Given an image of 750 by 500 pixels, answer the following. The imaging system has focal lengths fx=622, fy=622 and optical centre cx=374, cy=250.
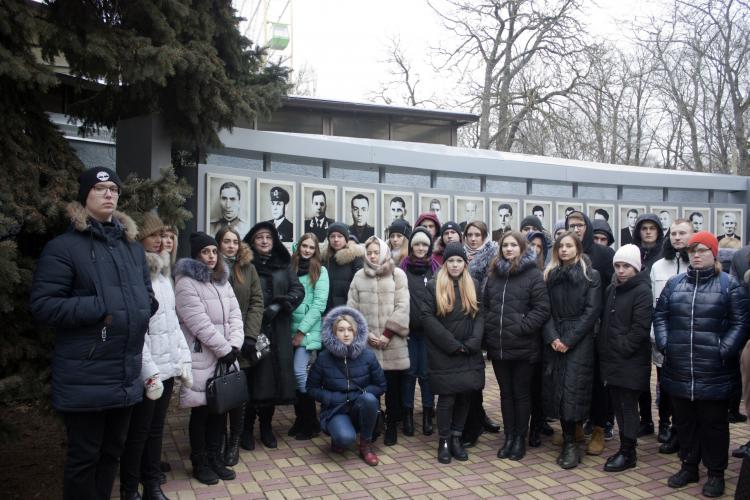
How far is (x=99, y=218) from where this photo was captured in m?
3.39

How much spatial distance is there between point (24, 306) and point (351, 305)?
8.77 ft

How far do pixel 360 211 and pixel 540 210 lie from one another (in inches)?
135

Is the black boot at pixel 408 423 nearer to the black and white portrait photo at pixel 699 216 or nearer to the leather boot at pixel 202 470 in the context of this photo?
the leather boot at pixel 202 470

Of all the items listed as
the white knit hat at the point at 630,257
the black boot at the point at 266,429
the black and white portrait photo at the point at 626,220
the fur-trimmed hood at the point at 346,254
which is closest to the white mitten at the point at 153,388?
the black boot at the point at 266,429

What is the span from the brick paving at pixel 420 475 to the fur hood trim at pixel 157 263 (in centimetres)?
156

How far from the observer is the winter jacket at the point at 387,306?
18.4 ft

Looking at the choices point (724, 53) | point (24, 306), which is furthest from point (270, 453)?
point (724, 53)

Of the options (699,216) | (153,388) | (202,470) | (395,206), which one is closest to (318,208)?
(395,206)

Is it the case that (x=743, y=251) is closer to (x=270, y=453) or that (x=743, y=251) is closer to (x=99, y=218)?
(x=270, y=453)

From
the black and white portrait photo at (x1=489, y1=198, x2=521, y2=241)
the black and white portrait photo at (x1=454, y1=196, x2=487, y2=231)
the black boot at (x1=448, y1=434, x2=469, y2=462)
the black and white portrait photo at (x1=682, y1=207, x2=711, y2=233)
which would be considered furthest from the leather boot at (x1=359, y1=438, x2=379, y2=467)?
the black and white portrait photo at (x1=682, y1=207, x2=711, y2=233)

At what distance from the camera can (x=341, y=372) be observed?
207 inches

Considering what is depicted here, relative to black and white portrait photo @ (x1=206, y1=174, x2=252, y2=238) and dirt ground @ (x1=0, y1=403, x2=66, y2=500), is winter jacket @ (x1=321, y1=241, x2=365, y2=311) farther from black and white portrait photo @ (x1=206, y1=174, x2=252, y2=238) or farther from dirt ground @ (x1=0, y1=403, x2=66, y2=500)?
dirt ground @ (x1=0, y1=403, x2=66, y2=500)

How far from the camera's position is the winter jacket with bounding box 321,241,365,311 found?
6023mm

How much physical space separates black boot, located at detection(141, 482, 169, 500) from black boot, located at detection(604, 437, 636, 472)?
3.31 metres
